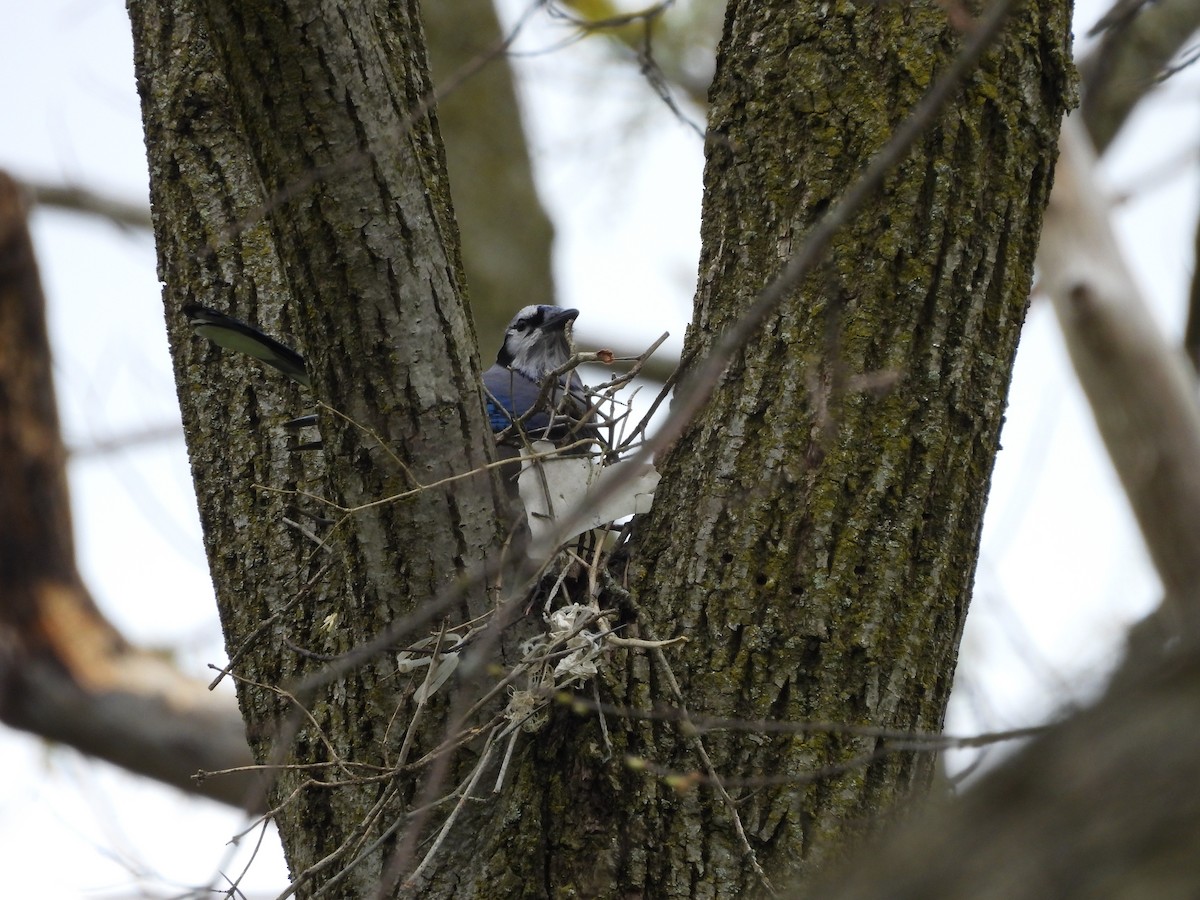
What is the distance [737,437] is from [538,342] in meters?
2.70

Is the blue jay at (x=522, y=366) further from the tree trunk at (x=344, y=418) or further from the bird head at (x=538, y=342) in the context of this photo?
the tree trunk at (x=344, y=418)

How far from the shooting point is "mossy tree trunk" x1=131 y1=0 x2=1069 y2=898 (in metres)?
2.07

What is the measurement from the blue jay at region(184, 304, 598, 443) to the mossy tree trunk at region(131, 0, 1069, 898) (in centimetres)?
30

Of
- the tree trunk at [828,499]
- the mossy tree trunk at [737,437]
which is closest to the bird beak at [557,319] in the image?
the mossy tree trunk at [737,437]

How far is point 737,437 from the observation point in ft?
7.72

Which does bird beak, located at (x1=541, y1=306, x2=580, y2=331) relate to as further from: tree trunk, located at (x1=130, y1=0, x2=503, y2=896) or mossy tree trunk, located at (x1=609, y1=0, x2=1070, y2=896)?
mossy tree trunk, located at (x1=609, y1=0, x2=1070, y2=896)

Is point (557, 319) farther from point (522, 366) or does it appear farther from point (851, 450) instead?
point (851, 450)

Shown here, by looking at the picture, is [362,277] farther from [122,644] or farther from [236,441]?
[122,644]

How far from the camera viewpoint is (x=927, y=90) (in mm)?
2334

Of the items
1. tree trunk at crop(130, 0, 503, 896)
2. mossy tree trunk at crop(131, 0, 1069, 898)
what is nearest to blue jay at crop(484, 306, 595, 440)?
tree trunk at crop(130, 0, 503, 896)

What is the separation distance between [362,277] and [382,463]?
1.12ft

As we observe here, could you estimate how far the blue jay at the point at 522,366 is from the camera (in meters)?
2.50

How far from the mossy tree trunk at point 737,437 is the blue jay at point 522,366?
0.30 meters

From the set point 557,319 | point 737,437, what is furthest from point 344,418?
point 557,319
